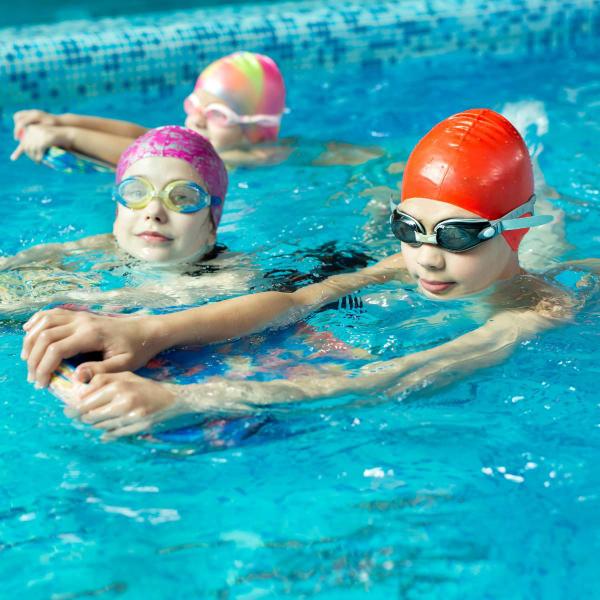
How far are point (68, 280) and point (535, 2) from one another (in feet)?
22.3

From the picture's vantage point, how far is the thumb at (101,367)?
2992 mm

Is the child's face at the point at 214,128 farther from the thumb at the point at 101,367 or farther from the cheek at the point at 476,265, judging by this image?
the thumb at the point at 101,367

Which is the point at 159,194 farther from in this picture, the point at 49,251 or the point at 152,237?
the point at 49,251

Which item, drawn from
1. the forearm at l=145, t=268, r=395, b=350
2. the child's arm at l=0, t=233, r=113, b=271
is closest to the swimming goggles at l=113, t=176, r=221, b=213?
the child's arm at l=0, t=233, r=113, b=271

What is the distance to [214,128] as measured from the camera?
20.9 ft

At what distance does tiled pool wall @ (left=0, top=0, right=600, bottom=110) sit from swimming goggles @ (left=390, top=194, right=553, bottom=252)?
5.48 meters

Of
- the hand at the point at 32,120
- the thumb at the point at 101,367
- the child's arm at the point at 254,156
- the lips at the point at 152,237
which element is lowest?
the child's arm at the point at 254,156

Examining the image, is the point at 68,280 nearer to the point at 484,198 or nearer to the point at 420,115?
the point at 484,198

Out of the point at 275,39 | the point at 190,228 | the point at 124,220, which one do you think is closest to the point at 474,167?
the point at 190,228

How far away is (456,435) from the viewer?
3355 mm

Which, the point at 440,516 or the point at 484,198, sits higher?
the point at 484,198

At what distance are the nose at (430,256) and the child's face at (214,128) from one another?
296 cm

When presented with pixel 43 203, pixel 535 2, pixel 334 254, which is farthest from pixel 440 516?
pixel 535 2

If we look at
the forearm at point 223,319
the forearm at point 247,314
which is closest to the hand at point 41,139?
the forearm at point 247,314
